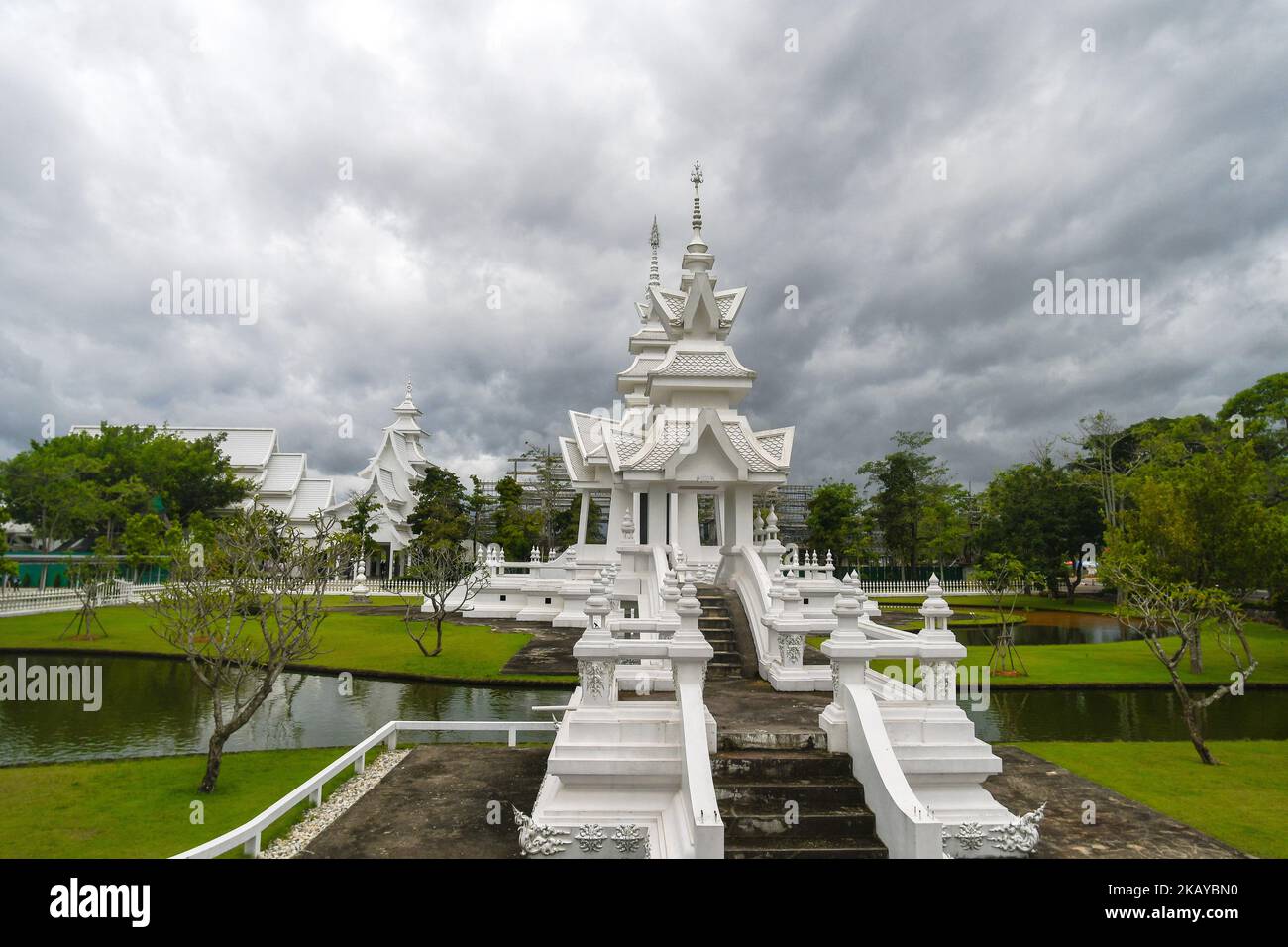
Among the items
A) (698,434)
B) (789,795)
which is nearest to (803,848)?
(789,795)

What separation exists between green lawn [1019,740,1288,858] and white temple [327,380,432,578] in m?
40.4

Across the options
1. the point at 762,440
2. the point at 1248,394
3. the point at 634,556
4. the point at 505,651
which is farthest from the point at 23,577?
the point at 1248,394

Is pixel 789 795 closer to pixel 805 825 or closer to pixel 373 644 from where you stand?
pixel 805 825

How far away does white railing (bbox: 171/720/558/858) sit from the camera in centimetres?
675

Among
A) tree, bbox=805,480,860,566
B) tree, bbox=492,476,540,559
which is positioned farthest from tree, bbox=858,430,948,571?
tree, bbox=492,476,540,559

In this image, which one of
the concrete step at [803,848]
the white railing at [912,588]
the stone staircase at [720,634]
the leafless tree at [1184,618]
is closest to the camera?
the concrete step at [803,848]

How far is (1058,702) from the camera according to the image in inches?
648

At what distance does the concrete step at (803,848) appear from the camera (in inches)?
240

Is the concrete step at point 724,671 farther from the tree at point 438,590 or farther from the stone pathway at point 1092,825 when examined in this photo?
the tree at point 438,590

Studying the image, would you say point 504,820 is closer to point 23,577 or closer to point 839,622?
point 839,622

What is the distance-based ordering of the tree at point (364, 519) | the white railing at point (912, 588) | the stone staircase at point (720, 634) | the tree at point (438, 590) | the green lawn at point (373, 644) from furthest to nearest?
the white railing at point (912, 588), the tree at point (364, 519), the tree at point (438, 590), the green lawn at point (373, 644), the stone staircase at point (720, 634)

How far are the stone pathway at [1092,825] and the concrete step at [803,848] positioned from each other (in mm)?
2286

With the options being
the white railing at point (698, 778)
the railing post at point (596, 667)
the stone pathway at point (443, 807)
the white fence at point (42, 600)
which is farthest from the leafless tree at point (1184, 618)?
the white fence at point (42, 600)
